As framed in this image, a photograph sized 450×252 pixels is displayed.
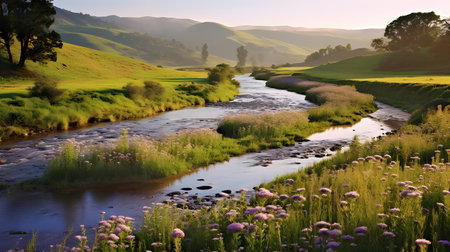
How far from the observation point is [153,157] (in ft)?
50.8

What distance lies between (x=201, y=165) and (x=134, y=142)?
11.4 ft

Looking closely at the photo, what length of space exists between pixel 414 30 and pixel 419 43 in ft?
33.4

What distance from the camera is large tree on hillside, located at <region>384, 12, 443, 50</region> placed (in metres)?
106

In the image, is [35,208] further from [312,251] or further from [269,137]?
[269,137]

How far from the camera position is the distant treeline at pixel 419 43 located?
89.4 metres

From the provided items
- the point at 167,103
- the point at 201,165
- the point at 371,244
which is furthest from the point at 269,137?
the point at 167,103

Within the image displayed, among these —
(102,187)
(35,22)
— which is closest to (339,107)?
(102,187)

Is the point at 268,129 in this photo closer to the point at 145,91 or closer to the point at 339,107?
the point at 339,107

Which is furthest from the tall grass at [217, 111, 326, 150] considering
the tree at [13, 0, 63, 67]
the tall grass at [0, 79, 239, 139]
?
the tree at [13, 0, 63, 67]

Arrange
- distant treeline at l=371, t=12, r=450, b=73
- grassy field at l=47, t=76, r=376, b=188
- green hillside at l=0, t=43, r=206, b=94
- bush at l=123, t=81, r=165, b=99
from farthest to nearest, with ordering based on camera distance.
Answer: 1. distant treeline at l=371, t=12, r=450, b=73
2. green hillside at l=0, t=43, r=206, b=94
3. bush at l=123, t=81, r=165, b=99
4. grassy field at l=47, t=76, r=376, b=188

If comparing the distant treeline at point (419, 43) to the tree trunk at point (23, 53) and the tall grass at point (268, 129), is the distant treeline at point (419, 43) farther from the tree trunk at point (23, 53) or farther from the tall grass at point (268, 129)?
the tree trunk at point (23, 53)

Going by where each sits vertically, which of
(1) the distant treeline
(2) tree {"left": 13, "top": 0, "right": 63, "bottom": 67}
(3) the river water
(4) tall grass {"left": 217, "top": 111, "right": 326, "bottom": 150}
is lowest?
(3) the river water

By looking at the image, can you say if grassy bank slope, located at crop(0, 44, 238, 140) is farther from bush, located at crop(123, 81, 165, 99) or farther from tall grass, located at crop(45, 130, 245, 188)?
tall grass, located at crop(45, 130, 245, 188)

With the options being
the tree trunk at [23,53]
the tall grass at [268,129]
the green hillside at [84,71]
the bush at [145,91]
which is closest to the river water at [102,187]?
the tall grass at [268,129]
